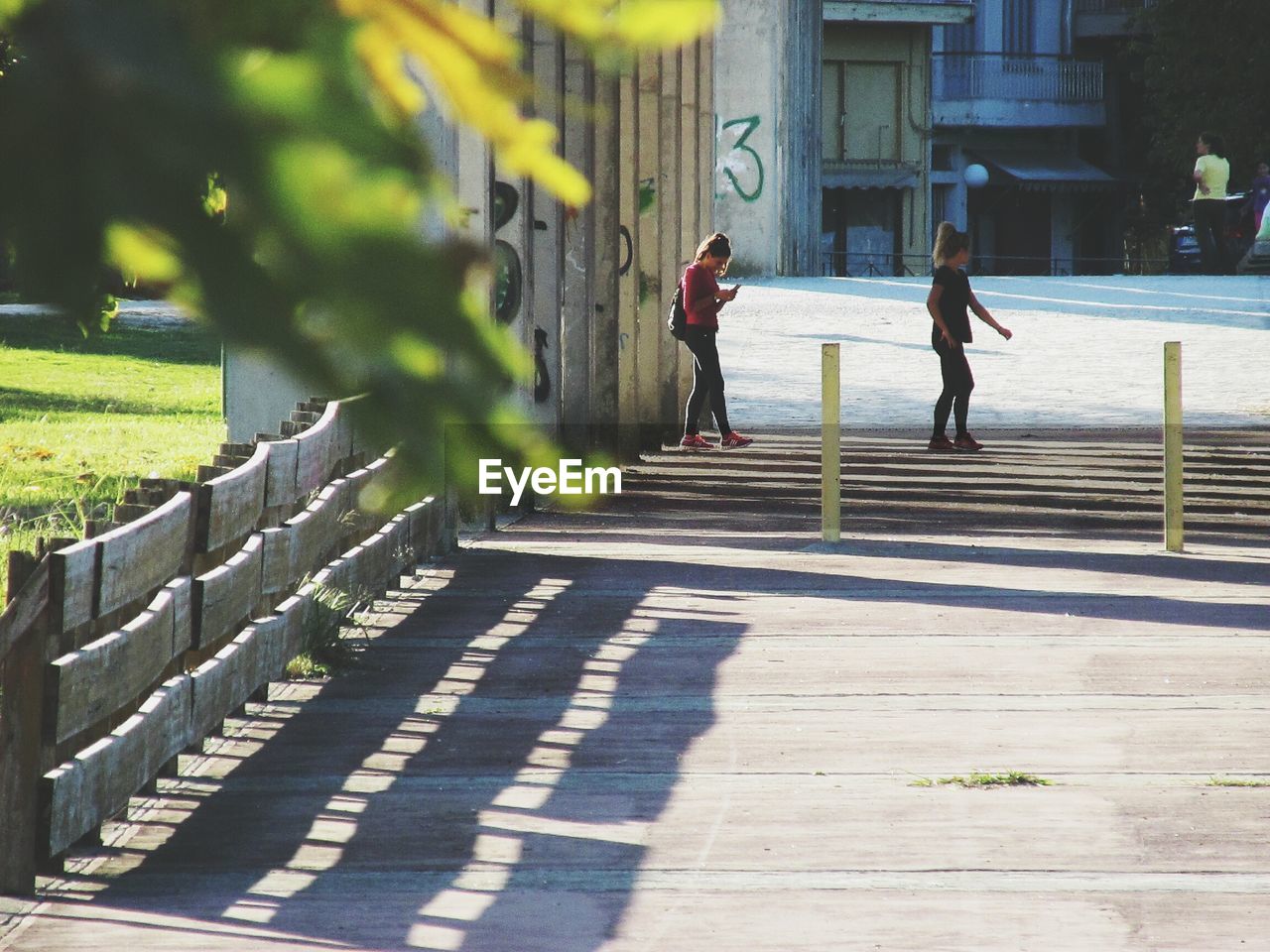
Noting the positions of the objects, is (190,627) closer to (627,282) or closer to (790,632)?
(790,632)

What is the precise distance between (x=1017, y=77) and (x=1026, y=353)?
102 ft

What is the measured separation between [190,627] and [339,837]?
0.94 meters

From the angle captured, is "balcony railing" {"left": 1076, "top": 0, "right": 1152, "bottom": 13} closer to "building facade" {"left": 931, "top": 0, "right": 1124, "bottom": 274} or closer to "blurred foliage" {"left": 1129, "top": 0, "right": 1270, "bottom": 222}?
"building facade" {"left": 931, "top": 0, "right": 1124, "bottom": 274}

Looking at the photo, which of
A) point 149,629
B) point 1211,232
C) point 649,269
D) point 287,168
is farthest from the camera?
point 1211,232

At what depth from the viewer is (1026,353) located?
20094 mm

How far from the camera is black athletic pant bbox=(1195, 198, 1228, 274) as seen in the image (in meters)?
27.4

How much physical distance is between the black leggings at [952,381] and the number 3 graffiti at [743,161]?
60.0 feet

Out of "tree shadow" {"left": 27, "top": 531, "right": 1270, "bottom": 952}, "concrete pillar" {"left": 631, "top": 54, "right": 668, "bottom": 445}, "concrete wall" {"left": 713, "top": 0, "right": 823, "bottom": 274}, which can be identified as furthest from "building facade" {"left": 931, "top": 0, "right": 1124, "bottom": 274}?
"tree shadow" {"left": 27, "top": 531, "right": 1270, "bottom": 952}

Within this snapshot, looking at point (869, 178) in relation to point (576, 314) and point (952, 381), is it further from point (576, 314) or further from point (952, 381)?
point (576, 314)

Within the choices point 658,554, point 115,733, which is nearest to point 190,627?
point 115,733

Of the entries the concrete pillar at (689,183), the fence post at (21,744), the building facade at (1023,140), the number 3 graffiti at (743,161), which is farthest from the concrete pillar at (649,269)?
the building facade at (1023,140)

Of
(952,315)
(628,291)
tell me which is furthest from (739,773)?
(628,291)

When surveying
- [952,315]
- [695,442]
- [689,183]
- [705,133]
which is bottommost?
[695,442]

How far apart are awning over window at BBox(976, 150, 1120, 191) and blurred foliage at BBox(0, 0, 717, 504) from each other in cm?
4951
